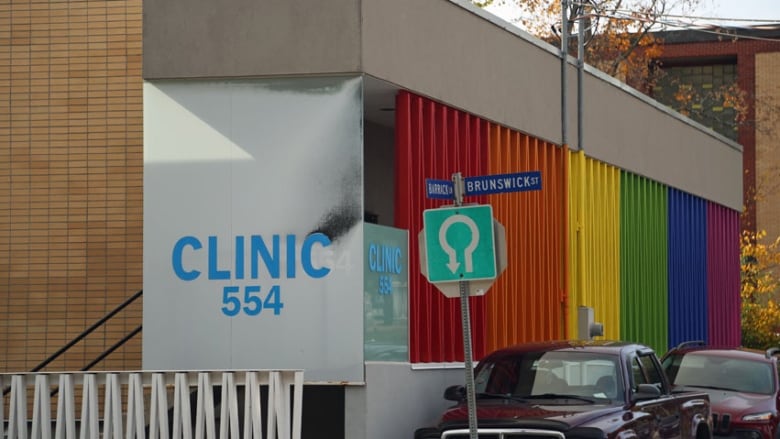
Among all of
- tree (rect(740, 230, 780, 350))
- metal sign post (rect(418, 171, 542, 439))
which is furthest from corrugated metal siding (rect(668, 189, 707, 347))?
metal sign post (rect(418, 171, 542, 439))

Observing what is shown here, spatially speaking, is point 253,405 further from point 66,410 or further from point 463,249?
point 463,249

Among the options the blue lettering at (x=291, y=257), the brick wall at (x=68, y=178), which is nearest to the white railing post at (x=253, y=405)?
the blue lettering at (x=291, y=257)

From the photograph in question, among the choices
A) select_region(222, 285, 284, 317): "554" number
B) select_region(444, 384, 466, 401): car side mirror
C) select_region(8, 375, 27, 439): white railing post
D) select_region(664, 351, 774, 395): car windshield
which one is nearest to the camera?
select_region(8, 375, 27, 439): white railing post

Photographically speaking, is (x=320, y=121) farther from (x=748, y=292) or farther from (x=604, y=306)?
(x=748, y=292)

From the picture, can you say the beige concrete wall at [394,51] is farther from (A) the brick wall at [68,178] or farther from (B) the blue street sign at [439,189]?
(B) the blue street sign at [439,189]

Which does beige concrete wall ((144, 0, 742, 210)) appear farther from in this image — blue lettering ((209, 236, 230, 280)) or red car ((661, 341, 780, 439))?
red car ((661, 341, 780, 439))

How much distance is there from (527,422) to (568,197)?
9956 millimetres

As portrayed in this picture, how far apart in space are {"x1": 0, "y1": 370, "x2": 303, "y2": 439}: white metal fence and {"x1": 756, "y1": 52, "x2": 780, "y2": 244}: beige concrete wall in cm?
4562

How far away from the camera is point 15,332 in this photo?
61.1 ft

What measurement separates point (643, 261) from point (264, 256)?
13221 mm

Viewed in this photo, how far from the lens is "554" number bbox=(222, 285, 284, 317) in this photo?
15.5 m

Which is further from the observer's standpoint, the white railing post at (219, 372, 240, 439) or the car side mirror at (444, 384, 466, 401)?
the car side mirror at (444, 384, 466, 401)

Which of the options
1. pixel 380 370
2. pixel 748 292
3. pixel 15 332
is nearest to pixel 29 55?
pixel 15 332

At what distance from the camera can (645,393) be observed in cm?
1384
